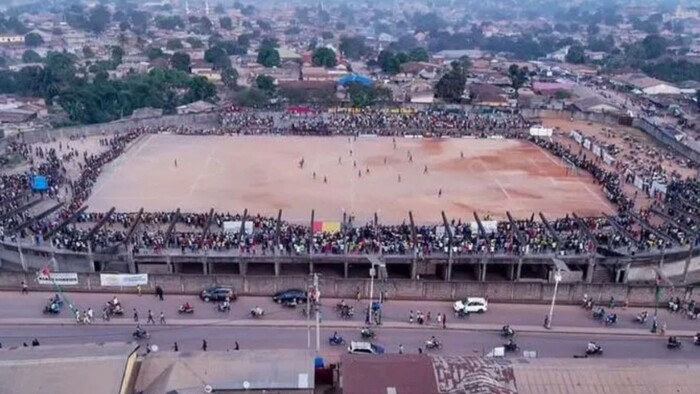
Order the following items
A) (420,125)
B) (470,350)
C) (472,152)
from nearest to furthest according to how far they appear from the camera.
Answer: (470,350), (472,152), (420,125)

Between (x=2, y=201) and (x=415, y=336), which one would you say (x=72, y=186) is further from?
(x=415, y=336)

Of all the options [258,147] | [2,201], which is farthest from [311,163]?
[2,201]

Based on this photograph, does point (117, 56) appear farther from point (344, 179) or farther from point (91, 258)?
point (91, 258)

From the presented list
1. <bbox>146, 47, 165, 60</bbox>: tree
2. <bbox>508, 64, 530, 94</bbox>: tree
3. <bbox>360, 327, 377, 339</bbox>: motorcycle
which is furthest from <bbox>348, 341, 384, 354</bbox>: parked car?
<bbox>146, 47, 165, 60</bbox>: tree

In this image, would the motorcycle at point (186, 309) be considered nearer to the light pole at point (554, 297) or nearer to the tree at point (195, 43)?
the light pole at point (554, 297)

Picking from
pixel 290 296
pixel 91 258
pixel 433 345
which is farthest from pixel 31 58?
pixel 433 345

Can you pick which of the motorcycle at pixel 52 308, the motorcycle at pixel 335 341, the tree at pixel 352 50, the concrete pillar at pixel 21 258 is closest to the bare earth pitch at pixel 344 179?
the concrete pillar at pixel 21 258
